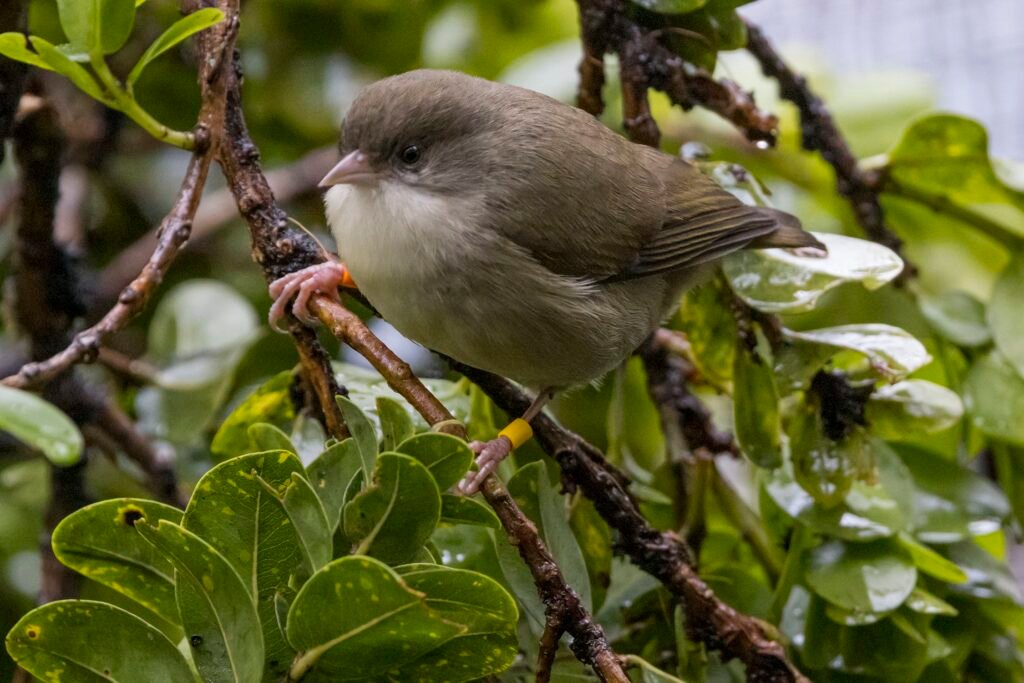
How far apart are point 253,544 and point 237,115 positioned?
24.5 inches

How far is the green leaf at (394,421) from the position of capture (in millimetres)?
1096

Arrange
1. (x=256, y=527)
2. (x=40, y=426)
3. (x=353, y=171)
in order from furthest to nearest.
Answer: (x=353, y=171), (x=256, y=527), (x=40, y=426)

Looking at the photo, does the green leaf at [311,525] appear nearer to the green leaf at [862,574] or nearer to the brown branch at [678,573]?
the brown branch at [678,573]

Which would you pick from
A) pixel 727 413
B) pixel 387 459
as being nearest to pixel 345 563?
pixel 387 459

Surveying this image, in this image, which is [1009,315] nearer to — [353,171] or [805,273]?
[805,273]

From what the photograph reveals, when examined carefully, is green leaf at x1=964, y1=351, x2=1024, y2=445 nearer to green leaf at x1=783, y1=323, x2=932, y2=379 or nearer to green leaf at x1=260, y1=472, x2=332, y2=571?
green leaf at x1=783, y1=323, x2=932, y2=379

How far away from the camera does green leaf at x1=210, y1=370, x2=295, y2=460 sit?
154 cm

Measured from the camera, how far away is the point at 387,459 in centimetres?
95

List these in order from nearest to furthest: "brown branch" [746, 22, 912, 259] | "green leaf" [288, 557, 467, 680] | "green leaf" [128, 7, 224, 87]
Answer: "green leaf" [288, 557, 467, 680]
"green leaf" [128, 7, 224, 87]
"brown branch" [746, 22, 912, 259]

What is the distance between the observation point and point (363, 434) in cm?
108

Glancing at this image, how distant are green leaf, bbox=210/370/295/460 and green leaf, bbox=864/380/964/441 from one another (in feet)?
2.78

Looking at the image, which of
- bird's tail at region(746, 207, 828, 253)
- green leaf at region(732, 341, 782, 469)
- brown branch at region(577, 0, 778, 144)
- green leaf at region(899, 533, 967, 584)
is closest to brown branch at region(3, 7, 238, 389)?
brown branch at region(577, 0, 778, 144)

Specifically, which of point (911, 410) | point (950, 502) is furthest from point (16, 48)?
point (950, 502)

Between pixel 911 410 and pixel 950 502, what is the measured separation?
0.58 feet
